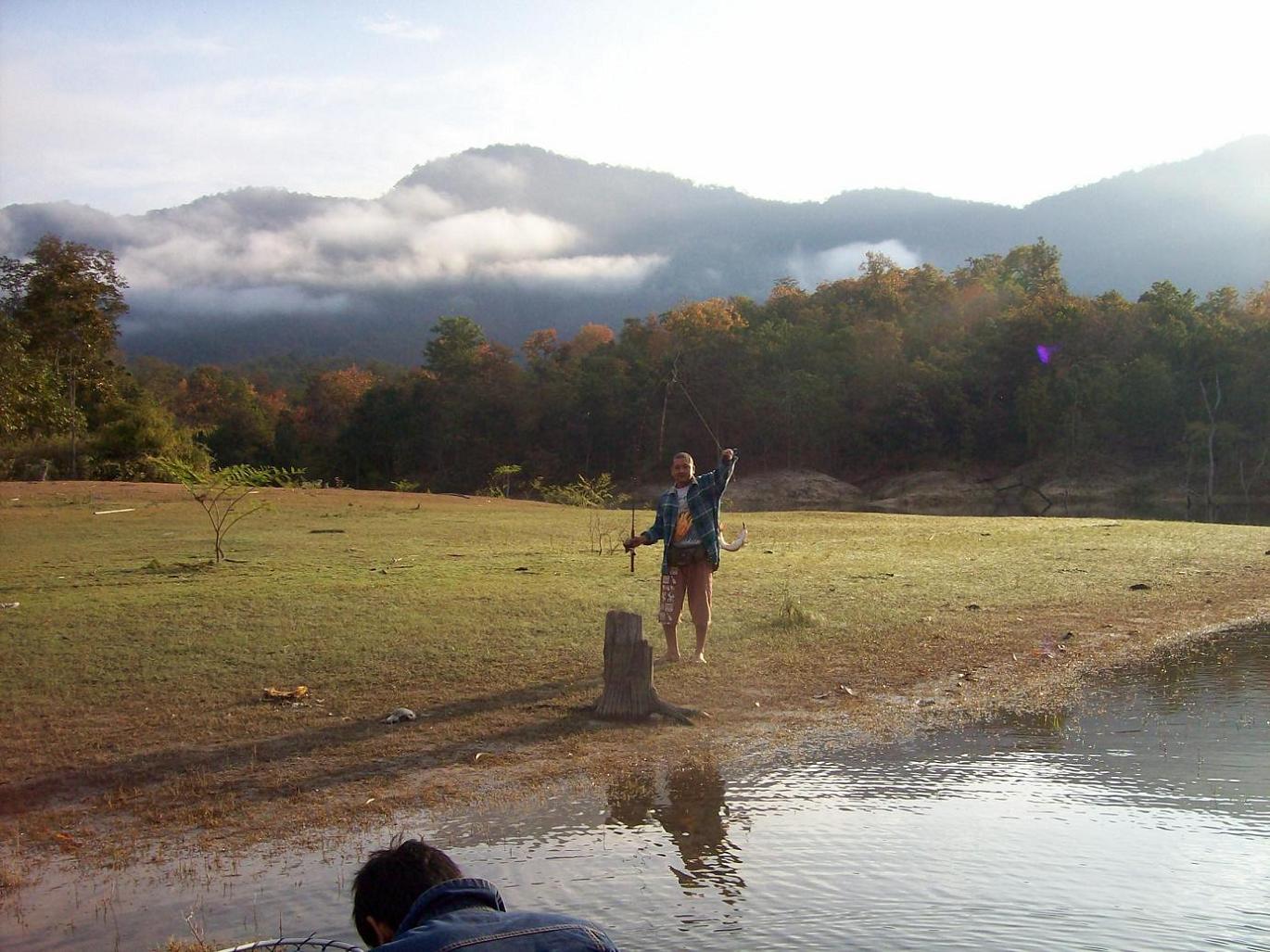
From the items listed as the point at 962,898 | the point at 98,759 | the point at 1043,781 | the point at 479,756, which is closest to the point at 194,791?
the point at 98,759

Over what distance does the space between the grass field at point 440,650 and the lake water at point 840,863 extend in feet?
2.43

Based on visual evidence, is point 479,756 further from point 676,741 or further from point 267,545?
point 267,545

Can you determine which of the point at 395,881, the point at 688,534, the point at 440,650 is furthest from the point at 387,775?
the point at 395,881

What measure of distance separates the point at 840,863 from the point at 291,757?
3.78 m

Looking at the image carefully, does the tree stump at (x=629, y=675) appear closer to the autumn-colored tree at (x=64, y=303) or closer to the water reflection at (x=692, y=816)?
the water reflection at (x=692, y=816)

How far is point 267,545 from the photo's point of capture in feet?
61.7

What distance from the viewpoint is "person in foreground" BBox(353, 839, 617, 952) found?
2.60m

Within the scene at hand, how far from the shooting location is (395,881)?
299 centimetres

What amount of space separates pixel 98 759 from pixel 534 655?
411cm

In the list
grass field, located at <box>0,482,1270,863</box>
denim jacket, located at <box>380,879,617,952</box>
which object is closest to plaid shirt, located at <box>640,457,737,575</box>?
grass field, located at <box>0,482,1270,863</box>

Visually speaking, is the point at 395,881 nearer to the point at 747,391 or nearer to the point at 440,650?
the point at 440,650

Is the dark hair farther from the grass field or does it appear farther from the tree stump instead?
the tree stump

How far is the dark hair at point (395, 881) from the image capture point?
298 cm

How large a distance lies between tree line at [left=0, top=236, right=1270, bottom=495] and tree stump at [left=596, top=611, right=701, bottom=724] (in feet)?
118
